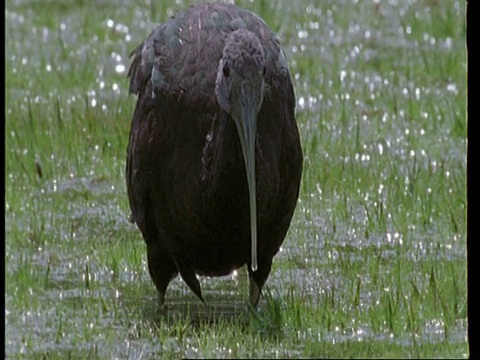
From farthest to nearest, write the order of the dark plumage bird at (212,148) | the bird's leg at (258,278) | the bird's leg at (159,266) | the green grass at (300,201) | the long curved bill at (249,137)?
the bird's leg at (159,266) < the bird's leg at (258,278) < the green grass at (300,201) < the dark plumage bird at (212,148) < the long curved bill at (249,137)

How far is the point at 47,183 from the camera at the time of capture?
8992mm

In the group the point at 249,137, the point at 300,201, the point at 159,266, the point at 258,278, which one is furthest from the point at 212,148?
the point at 300,201

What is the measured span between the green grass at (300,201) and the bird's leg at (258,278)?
0.10 m

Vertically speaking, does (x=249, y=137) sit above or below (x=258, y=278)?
above

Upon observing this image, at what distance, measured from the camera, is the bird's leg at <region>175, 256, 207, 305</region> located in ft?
22.5

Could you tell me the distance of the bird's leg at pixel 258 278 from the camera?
6.78 metres

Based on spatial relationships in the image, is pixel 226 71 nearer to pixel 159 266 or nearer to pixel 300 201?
pixel 159 266

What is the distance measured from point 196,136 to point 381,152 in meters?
2.85

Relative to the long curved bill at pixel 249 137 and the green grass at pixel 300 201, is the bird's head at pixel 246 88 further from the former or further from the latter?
the green grass at pixel 300 201

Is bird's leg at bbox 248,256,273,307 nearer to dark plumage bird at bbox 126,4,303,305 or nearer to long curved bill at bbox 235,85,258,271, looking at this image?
dark plumage bird at bbox 126,4,303,305

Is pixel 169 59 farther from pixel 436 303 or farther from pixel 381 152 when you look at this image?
pixel 381 152

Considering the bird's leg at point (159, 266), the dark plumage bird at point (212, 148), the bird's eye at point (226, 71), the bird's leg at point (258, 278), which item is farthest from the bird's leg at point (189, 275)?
the bird's eye at point (226, 71)

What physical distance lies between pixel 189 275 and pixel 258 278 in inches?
12.1

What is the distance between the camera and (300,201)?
8.33 metres
